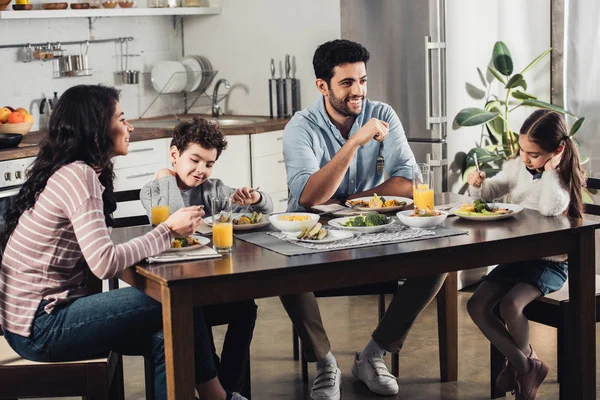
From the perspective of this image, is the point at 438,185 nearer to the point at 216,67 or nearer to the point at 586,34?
the point at 586,34

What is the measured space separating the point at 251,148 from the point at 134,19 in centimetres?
122

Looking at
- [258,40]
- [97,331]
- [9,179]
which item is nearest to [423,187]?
[97,331]

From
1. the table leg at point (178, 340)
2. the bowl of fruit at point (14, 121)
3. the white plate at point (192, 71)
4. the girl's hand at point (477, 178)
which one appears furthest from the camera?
the white plate at point (192, 71)

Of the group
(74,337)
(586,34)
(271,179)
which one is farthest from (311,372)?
(586,34)

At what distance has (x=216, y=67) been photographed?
5.89 metres

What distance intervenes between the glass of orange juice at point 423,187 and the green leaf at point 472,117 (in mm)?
1731

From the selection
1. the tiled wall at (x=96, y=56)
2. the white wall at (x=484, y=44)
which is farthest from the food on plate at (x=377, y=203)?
the tiled wall at (x=96, y=56)

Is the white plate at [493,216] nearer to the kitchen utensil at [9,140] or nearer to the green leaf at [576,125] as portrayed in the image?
the green leaf at [576,125]

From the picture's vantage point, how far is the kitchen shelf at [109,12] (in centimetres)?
488

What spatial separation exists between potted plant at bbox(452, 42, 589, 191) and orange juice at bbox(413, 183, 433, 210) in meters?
1.73

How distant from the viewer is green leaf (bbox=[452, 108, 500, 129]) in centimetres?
461

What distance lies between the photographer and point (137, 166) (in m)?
4.85

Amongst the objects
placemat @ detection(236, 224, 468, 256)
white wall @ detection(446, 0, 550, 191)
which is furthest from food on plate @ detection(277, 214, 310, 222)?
white wall @ detection(446, 0, 550, 191)

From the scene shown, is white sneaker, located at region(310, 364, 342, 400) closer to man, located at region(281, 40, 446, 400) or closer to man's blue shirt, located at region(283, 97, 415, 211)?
man, located at region(281, 40, 446, 400)
